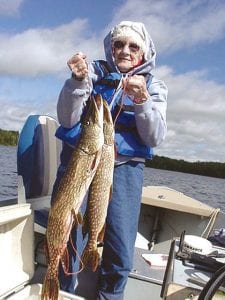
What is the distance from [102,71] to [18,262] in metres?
1.68

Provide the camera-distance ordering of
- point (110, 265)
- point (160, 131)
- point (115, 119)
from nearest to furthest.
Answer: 1. point (160, 131)
2. point (115, 119)
3. point (110, 265)

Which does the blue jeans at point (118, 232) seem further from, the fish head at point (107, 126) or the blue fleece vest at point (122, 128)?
the fish head at point (107, 126)

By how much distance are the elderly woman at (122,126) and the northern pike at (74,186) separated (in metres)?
0.33

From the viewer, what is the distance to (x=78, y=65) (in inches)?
96.6

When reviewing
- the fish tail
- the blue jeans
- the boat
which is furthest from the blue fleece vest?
the fish tail

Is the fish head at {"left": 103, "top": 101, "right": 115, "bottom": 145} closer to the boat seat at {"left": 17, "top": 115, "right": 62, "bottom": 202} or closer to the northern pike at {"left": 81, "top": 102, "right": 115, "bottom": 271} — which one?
the northern pike at {"left": 81, "top": 102, "right": 115, "bottom": 271}

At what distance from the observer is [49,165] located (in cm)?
430

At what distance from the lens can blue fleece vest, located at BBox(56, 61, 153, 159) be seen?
2996 mm

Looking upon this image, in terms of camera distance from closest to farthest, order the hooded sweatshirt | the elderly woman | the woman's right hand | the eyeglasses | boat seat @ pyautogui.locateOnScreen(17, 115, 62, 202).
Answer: the woman's right hand → the hooded sweatshirt → the elderly woman → the eyeglasses → boat seat @ pyautogui.locateOnScreen(17, 115, 62, 202)

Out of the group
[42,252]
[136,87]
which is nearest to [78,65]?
[136,87]

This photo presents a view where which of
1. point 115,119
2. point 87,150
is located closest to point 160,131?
point 115,119

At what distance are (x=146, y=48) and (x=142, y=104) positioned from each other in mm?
595

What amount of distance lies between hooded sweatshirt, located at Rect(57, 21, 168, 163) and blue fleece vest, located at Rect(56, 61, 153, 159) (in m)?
0.06

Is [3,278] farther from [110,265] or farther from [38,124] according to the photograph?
[38,124]
